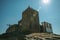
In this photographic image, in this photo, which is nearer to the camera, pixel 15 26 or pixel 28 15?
pixel 28 15

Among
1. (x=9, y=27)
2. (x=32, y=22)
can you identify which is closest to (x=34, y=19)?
(x=32, y=22)

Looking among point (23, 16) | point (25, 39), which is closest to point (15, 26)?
point (23, 16)

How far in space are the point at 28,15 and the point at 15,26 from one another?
239 inches

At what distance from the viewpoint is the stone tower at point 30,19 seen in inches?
1016

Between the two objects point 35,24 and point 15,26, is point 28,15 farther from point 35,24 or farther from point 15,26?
point 15,26

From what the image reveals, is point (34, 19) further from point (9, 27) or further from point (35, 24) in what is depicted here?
point (9, 27)

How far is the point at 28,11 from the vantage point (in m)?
26.9

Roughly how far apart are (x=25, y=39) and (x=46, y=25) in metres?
14.1

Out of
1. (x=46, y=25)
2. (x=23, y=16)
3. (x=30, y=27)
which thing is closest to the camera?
(x=30, y=27)

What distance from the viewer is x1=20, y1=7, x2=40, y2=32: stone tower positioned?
84.6 ft

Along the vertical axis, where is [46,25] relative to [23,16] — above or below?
below

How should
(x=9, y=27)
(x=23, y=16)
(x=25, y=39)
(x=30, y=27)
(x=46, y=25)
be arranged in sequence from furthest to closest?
(x=9, y=27)
(x=46, y=25)
(x=23, y=16)
(x=30, y=27)
(x=25, y=39)

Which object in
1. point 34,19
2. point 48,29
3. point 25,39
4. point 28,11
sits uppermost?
point 28,11

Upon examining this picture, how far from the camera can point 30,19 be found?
87.1 ft
